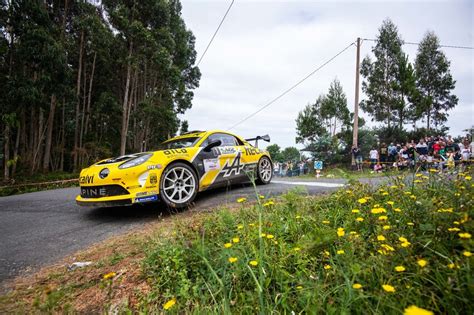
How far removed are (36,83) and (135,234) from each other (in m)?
11.3

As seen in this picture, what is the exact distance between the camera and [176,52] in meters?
19.4

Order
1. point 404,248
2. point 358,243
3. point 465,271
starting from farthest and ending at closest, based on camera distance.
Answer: point 358,243 < point 404,248 < point 465,271

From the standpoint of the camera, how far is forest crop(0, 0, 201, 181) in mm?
9875

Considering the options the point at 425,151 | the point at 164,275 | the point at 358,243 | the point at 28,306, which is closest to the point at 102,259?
the point at 28,306

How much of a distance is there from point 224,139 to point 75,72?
1648 centimetres

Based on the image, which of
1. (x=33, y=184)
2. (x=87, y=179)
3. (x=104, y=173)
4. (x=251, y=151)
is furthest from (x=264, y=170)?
(x=33, y=184)

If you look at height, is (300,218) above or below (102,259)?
above

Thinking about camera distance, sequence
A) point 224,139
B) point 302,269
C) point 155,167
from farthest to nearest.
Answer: point 224,139, point 155,167, point 302,269

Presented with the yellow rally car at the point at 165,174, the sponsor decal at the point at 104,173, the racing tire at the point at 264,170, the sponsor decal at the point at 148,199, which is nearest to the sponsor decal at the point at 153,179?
the yellow rally car at the point at 165,174

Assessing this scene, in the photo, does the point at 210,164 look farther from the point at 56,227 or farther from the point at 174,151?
the point at 56,227

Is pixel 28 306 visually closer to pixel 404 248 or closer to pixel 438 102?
pixel 404 248

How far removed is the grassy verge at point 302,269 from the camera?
44.9 inches

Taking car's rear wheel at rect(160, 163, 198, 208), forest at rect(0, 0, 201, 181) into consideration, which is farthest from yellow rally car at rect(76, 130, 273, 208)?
forest at rect(0, 0, 201, 181)

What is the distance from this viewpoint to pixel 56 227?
3492 millimetres
